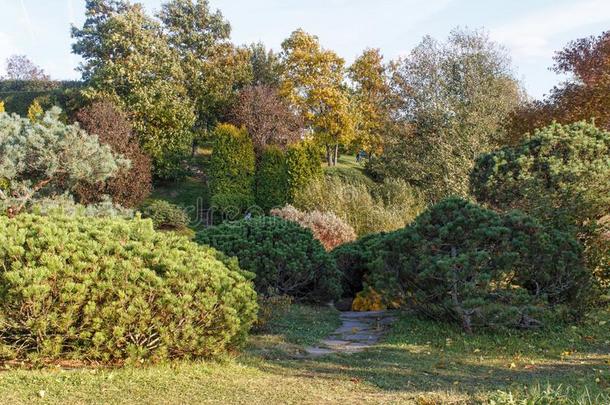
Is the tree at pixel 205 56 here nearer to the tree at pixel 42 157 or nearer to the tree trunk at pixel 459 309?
the tree at pixel 42 157

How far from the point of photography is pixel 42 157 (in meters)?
9.32

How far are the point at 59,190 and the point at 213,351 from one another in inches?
300

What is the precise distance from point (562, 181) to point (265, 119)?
16.2m

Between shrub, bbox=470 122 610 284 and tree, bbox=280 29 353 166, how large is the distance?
15716mm

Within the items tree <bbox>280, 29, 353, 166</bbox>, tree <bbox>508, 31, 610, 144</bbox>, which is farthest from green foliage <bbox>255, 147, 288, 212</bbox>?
tree <bbox>508, 31, 610, 144</bbox>

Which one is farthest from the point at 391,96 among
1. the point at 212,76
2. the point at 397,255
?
the point at 397,255

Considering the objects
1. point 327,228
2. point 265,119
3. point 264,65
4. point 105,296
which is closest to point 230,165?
point 265,119

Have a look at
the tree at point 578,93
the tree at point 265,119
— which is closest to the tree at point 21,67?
the tree at point 265,119

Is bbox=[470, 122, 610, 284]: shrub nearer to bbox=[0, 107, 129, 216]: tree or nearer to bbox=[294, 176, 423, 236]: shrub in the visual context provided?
bbox=[294, 176, 423, 236]: shrub

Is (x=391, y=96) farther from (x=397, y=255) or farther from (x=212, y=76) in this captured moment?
(x=397, y=255)

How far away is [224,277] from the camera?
179 inches

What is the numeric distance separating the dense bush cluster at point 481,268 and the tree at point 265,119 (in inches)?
637

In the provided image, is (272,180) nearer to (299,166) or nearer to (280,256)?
(299,166)

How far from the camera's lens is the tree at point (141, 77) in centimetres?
2050
